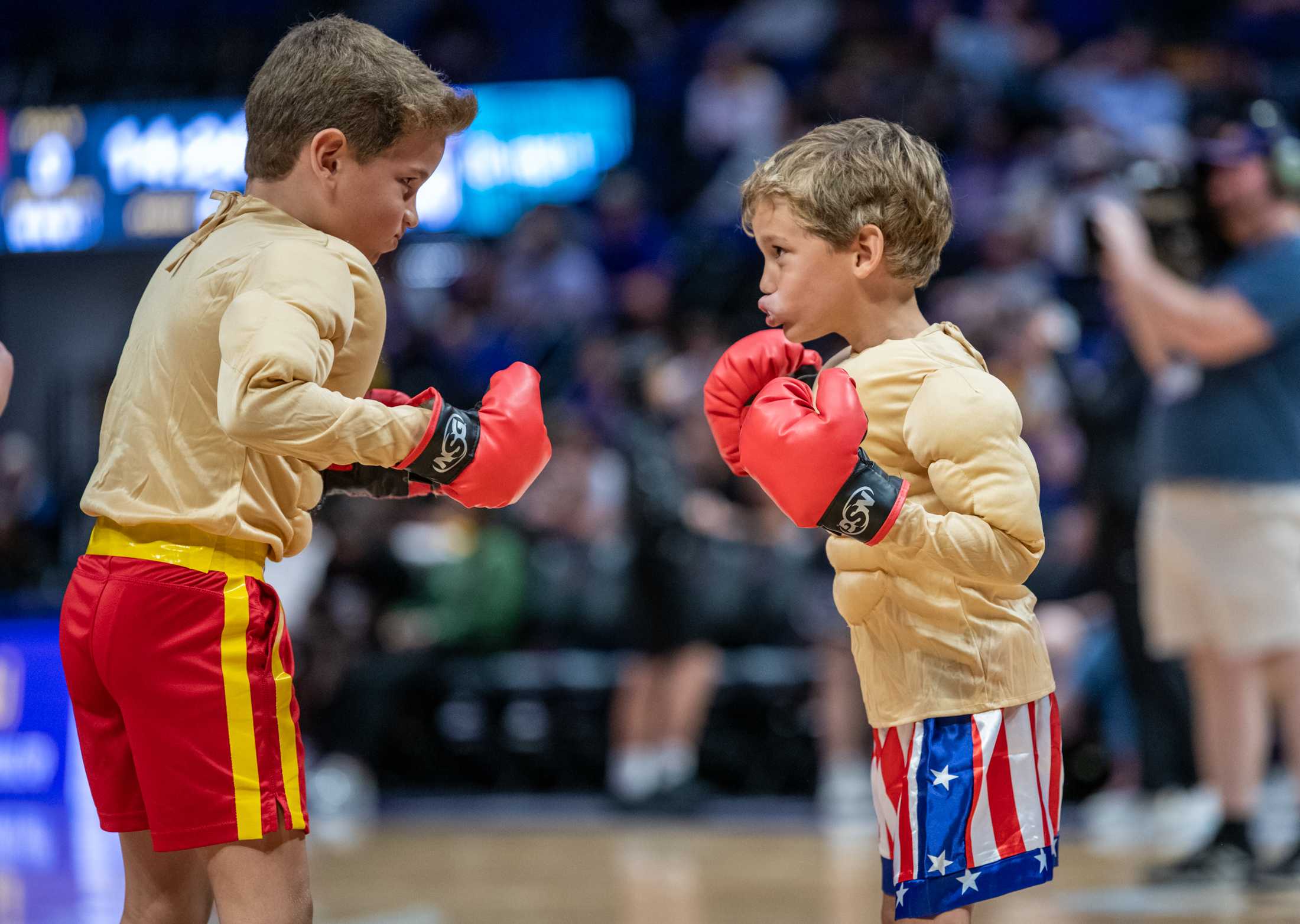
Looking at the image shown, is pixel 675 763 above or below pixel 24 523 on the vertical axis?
below

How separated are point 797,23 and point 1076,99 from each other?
2.16 metres

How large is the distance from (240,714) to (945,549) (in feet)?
3.21

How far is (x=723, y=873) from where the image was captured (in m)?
5.08

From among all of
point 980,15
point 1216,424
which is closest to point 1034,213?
point 980,15

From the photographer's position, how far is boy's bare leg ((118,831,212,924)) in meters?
2.14

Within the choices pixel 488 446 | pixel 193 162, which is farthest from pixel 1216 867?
pixel 193 162

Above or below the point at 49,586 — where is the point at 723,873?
below

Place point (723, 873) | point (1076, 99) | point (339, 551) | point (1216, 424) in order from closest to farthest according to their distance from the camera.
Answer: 1. point (1216, 424)
2. point (723, 873)
3. point (339, 551)
4. point (1076, 99)

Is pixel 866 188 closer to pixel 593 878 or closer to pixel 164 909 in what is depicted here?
pixel 164 909

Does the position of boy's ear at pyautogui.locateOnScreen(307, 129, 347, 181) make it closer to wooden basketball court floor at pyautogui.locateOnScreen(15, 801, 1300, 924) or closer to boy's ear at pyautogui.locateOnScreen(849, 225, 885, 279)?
boy's ear at pyautogui.locateOnScreen(849, 225, 885, 279)

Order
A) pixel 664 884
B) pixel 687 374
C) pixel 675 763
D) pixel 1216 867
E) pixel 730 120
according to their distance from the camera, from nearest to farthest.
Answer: pixel 1216 867 → pixel 664 884 → pixel 675 763 → pixel 687 374 → pixel 730 120

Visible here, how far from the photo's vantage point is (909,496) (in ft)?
7.10

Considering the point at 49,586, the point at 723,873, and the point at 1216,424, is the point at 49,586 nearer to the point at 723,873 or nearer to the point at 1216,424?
the point at 723,873

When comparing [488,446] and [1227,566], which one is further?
[1227,566]
